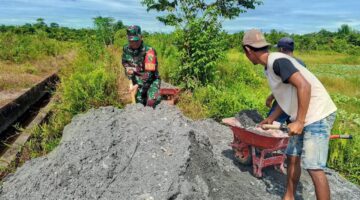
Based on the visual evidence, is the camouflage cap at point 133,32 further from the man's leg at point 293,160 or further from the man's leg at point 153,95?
the man's leg at point 293,160

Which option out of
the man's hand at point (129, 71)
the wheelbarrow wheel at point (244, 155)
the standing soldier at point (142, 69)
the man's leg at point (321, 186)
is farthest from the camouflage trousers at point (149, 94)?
the man's leg at point (321, 186)

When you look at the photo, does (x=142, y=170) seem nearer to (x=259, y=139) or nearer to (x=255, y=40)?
(x=259, y=139)

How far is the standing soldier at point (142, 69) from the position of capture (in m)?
5.91

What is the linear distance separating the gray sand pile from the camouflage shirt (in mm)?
1128

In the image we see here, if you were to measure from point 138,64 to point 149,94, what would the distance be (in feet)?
1.68

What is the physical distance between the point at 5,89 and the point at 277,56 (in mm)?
8251

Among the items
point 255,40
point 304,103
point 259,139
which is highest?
point 255,40

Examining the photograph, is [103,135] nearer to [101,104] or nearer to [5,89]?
[101,104]

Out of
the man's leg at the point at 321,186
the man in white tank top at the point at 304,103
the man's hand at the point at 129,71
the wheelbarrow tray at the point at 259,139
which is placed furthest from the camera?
the man's hand at the point at 129,71

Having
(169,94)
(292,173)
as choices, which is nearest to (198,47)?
(169,94)

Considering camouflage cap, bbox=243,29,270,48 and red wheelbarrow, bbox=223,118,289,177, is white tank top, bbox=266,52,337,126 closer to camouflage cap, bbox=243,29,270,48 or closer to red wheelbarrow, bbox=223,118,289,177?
camouflage cap, bbox=243,29,270,48

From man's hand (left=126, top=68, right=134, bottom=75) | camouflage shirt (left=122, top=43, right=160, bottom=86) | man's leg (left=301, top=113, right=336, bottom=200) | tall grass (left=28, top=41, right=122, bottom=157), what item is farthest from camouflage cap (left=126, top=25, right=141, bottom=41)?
man's leg (left=301, top=113, right=336, bottom=200)

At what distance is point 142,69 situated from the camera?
621 centimetres

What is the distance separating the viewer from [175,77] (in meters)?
9.28
